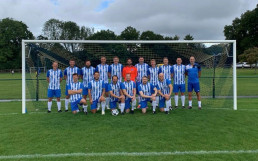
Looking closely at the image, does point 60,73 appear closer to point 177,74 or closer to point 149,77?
point 149,77

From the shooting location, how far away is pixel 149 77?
8.00 m

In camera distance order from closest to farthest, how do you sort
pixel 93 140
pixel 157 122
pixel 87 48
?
pixel 93 140 → pixel 157 122 → pixel 87 48

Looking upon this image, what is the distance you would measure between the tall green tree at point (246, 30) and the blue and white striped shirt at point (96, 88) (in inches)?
1936

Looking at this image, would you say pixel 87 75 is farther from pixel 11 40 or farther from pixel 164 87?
pixel 11 40

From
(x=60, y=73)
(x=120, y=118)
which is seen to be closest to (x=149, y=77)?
(x=120, y=118)

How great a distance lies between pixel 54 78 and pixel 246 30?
53.8 metres

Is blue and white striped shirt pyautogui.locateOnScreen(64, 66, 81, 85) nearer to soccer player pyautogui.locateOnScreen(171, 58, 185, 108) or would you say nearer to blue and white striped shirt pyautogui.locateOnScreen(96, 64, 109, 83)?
blue and white striped shirt pyautogui.locateOnScreen(96, 64, 109, 83)

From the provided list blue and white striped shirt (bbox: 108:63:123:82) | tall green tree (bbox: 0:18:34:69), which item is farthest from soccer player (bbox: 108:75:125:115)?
tall green tree (bbox: 0:18:34:69)

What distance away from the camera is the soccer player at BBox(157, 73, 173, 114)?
7.04 m

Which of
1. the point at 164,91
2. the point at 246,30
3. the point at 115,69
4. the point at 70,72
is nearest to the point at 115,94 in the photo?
the point at 115,69

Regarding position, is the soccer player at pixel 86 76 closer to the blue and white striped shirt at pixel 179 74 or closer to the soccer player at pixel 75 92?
the soccer player at pixel 75 92

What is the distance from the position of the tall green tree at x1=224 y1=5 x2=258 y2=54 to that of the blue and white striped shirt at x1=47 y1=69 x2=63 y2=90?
4965 cm

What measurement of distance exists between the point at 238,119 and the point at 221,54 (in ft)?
11.2

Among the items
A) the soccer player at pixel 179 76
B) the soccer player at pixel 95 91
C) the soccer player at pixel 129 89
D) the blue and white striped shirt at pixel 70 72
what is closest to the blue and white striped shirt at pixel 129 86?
the soccer player at pixel 129 89
